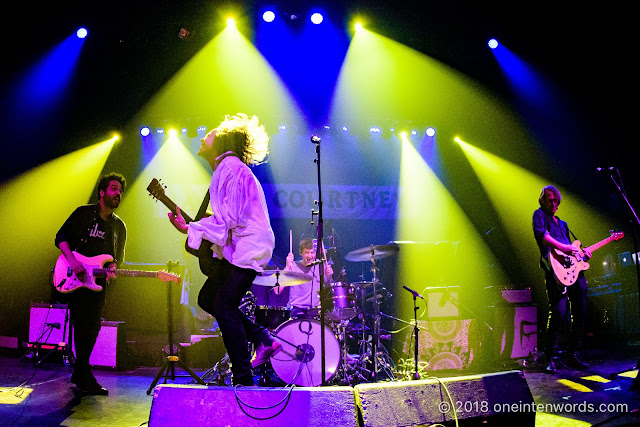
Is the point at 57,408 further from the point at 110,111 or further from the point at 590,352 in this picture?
the point at 590,352

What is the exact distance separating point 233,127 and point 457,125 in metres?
7.94

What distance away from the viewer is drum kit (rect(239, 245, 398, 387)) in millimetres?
5273

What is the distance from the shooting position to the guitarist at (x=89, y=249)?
475 cm

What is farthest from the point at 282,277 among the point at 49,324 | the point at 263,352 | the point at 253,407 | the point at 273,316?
the point at 49,324

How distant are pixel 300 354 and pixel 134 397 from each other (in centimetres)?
182

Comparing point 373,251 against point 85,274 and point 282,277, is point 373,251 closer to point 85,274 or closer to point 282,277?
point 282,277

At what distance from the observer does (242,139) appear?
3613 millimetres

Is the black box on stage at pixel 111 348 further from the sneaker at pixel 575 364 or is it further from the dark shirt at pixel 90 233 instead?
the sneaker at pixel 575 364

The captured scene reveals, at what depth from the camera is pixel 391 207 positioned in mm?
10750

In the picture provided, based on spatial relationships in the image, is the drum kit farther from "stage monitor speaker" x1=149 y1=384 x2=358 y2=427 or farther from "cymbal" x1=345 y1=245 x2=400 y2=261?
"stage monitor speaker" x1=149 y1=384 x2=358 y2=427

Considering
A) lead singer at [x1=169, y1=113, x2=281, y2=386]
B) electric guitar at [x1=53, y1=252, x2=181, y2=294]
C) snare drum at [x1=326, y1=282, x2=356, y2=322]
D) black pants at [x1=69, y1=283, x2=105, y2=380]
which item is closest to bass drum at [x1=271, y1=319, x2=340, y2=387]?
snare drum at [x1=326, y1=282, x2=356, y2=322]

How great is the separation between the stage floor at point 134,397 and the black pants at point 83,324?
0.30 metres

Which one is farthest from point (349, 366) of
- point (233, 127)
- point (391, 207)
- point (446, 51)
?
point (446, 51)

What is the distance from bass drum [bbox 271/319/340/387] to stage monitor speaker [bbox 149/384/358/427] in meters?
2.59
